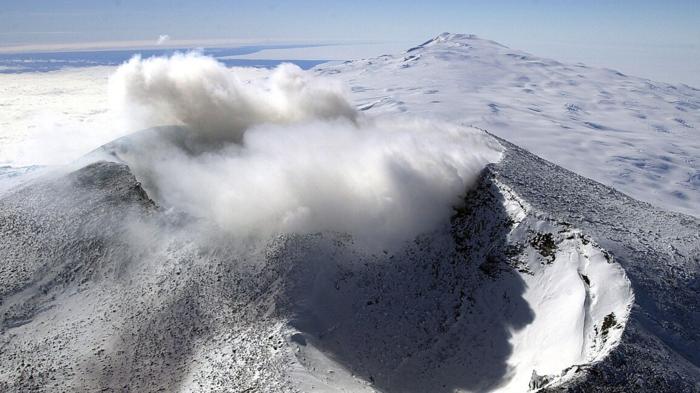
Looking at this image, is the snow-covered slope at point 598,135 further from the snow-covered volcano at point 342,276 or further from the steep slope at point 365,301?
the steep slope at point 365,301

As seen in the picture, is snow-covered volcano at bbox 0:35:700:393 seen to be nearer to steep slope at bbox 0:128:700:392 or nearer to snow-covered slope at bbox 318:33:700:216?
steep slope at bbox 0:128:700:392

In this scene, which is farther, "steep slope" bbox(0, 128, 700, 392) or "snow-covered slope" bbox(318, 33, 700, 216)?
"snow-covered slope" bbox(318, 33, 700, 216)

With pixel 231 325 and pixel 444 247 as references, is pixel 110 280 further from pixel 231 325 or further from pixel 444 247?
pixel 444 247

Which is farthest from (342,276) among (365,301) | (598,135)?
(598,135)

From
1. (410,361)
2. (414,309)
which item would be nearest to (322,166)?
(414,309)

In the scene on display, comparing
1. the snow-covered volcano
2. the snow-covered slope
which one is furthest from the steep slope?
the snow-covered slope

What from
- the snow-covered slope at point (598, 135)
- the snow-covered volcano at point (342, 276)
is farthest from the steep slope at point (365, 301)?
the snow-covered slope at point (598, 135)

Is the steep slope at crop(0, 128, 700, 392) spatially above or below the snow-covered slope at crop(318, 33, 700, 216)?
above

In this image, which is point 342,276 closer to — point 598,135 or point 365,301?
point 365,301

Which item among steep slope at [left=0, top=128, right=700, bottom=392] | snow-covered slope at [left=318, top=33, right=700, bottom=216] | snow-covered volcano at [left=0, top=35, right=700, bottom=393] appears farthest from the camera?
snow-covered slope at [left=318, top=33, right=700, bottom=216]
